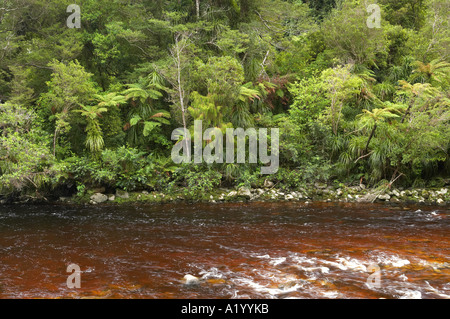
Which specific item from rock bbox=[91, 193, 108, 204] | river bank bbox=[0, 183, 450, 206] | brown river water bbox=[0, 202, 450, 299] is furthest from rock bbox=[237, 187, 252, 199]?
rock bbox=[91, 193, 108, 204]

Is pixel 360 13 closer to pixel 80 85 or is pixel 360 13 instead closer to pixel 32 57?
pixel 80 85

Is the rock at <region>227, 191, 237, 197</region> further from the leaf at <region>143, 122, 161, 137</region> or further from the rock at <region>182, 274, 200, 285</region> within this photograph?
the rock at <region>182, 274, 200, 285</region>

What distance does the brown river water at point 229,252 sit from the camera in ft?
18.3

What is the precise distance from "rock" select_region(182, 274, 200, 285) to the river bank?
7.65 meters

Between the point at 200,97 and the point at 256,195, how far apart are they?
4980mm

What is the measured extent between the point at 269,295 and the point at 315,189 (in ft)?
31.5

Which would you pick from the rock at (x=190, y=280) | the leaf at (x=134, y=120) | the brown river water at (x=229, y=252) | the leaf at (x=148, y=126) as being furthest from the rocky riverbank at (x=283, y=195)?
the rock at (x=190, y=280)

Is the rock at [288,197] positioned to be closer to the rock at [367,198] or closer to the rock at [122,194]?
the rock at [367,198]

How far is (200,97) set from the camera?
14203mm

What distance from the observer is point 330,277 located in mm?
5969

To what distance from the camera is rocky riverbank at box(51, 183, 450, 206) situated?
13.1 metres

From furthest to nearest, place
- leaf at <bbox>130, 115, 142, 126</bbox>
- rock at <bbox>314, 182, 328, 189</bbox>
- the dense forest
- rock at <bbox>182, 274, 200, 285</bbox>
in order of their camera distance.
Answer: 1. leaf at <bbox>130, 115, 142, 126</bbox>
2. rock at <bbox>314, 182, 328, 189</bbox>
3. the dense forest
4. rock at <bbox>182, 274, 200, 285</bbox>

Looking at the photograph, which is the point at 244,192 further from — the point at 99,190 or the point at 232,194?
the point at 99,190
